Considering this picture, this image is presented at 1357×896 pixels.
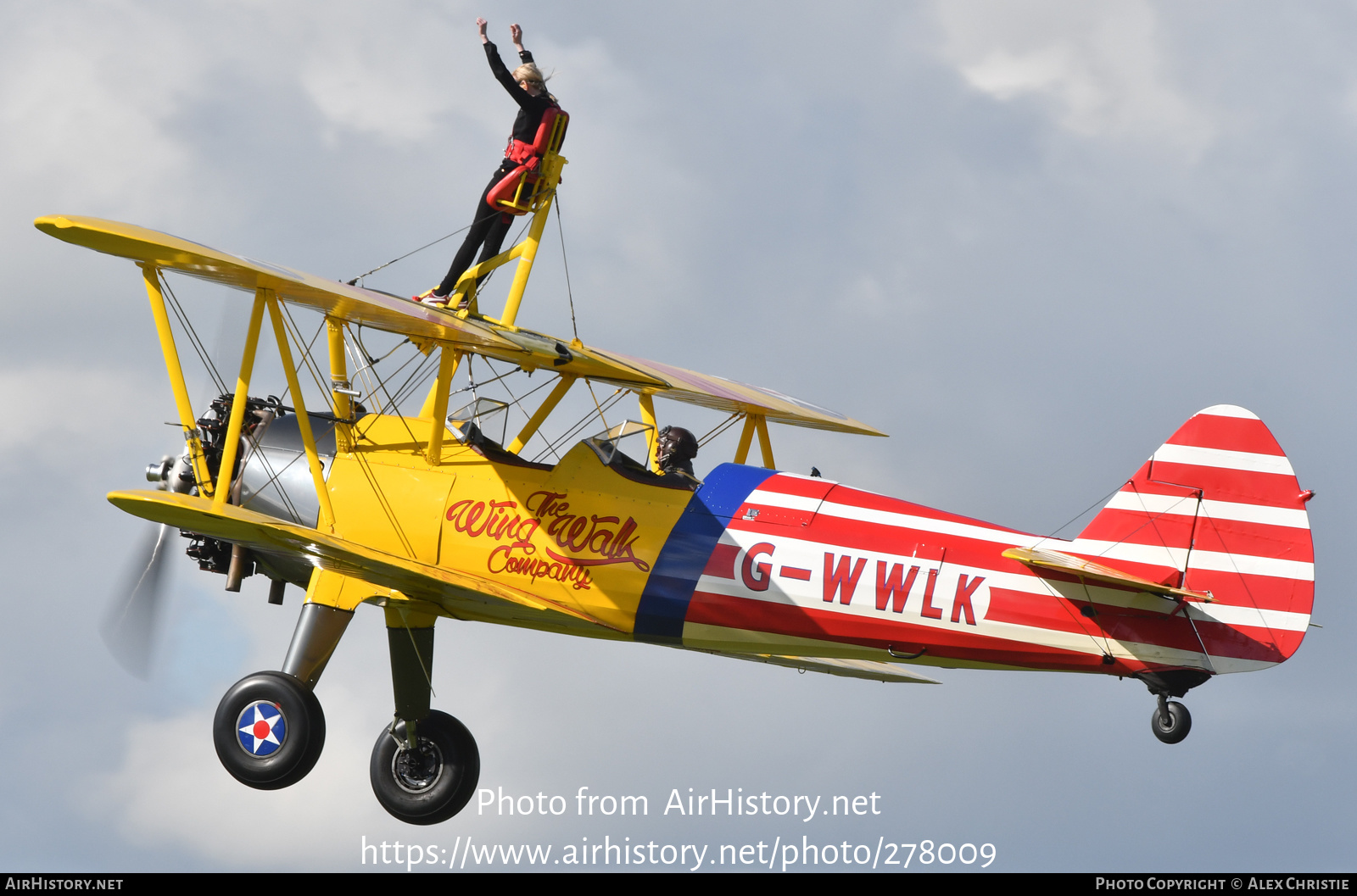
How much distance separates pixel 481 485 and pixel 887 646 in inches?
122

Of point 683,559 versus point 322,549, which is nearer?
point 322,549

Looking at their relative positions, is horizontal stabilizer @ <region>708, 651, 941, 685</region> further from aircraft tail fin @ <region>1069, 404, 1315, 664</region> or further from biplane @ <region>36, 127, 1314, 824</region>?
aircraft tail fin @ <region>1069, 404, 1315, 664</region>

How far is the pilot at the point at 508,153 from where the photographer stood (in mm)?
12906

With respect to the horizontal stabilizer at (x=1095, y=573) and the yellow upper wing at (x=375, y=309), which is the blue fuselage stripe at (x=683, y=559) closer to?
the yellow upper wing at (x=375, y=309)

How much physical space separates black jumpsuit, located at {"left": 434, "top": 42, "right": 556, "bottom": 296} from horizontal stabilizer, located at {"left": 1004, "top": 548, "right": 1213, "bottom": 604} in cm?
470

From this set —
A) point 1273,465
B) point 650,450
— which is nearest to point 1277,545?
point 1273,465

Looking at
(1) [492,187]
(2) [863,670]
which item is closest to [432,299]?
(1) [492,187]

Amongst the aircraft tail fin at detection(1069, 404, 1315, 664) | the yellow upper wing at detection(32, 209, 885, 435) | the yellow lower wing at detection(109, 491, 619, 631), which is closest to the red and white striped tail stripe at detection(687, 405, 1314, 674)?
the aircraft tail fin at detection(1069, 404, 1315, 664)

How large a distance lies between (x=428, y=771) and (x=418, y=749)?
180 millimetres

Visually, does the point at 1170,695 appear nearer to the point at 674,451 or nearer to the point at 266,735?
the point at 674,451

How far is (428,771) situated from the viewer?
13.1 m

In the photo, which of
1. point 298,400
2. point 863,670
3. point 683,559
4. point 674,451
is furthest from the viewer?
point 863,670

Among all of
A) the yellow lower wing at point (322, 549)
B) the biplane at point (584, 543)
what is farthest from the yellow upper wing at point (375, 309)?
the yellow lower wing at point (322, 549)

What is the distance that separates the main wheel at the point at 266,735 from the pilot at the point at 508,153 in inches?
124
